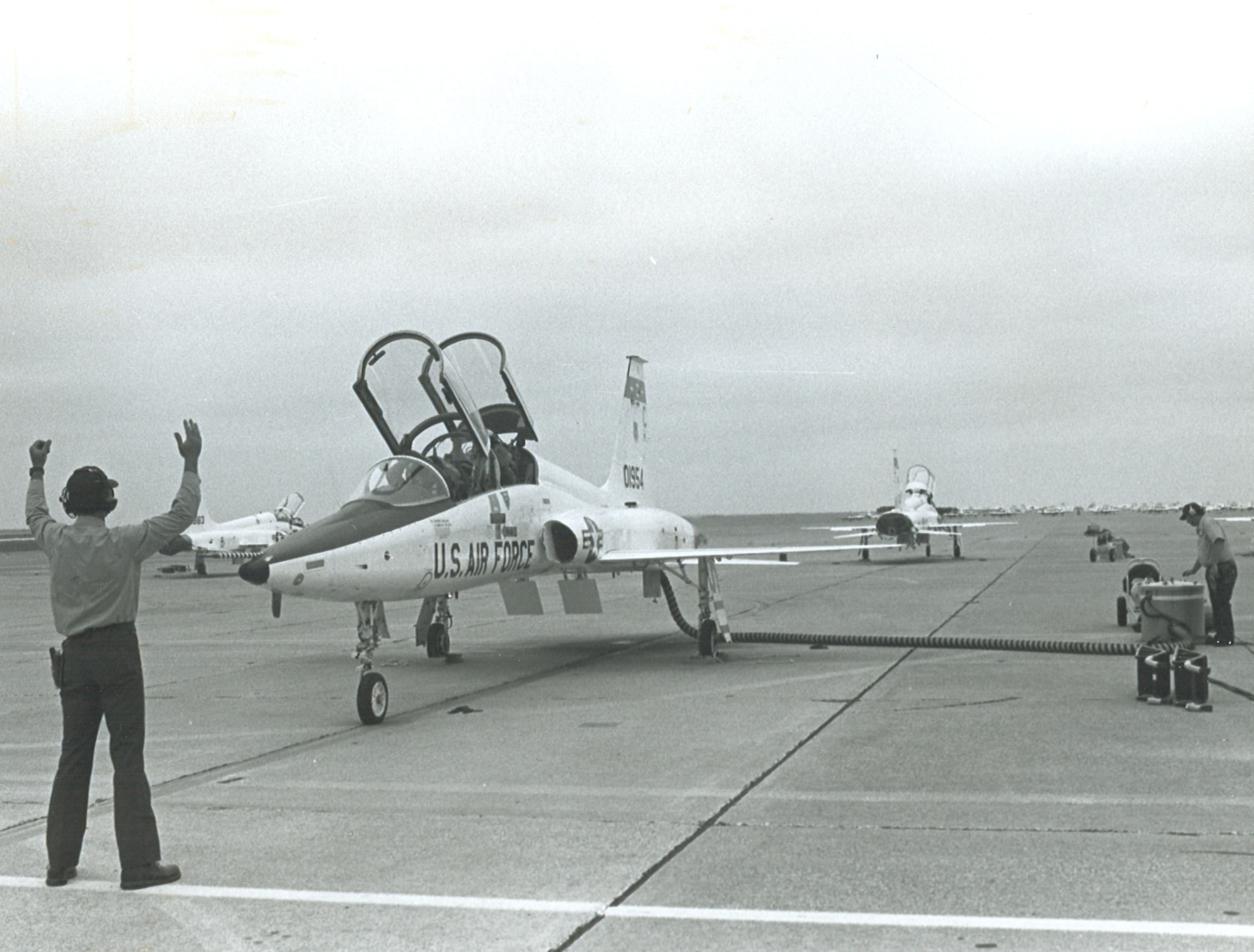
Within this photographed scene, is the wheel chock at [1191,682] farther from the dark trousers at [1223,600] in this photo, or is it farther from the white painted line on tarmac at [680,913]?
the white painted line on tarmac at [680,913]

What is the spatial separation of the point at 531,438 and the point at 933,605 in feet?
37.7

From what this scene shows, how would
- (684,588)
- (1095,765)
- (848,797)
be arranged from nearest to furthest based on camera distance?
1. (848,797)
2. (1095,765)
3. (684,588)

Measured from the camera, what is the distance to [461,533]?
40.5 feet

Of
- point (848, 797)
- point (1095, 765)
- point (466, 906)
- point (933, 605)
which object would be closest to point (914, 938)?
point (466, 906)

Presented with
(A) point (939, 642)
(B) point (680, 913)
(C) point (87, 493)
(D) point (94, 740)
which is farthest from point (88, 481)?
(A) point (939, 642)

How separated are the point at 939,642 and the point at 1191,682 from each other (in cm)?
494

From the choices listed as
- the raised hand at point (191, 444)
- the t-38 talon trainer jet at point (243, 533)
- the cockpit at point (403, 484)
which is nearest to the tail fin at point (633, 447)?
the cockpit at point (403, 484)

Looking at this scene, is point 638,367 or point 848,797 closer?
point 848,797

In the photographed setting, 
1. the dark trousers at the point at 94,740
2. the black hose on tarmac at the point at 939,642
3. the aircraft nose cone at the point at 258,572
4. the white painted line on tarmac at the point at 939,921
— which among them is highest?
the aircraft nose cone at the point at 258,572

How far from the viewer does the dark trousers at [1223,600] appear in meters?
14.9

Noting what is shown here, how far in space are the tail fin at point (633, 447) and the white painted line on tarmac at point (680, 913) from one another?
13115 mm

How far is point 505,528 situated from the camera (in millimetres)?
13477

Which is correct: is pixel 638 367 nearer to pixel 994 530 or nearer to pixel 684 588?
pixel 684 588

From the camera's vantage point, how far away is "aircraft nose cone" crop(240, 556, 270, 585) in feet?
31.3
